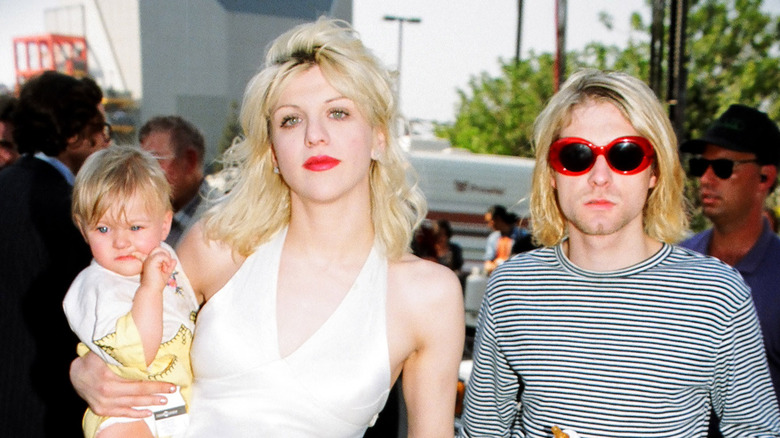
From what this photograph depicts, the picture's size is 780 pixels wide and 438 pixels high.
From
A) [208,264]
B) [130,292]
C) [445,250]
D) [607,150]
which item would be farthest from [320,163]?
[445,250]

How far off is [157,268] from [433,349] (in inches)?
34.2

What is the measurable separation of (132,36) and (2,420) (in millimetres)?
2547

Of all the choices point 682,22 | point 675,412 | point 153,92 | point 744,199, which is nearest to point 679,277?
point 675,412

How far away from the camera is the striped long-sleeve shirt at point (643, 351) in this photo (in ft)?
6.53

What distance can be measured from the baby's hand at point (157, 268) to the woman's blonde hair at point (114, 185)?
0.55 ft

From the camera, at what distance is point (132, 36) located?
15.1 ft

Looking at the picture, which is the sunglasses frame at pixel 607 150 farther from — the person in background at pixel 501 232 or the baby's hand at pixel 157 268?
the person in background at pixel 501 232

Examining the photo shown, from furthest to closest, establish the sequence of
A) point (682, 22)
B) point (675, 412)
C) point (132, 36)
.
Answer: point (682, 22) → point (132, 36) → point (675, 412)

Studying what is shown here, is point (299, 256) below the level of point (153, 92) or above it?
below

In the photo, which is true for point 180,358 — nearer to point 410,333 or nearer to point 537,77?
point 410,333

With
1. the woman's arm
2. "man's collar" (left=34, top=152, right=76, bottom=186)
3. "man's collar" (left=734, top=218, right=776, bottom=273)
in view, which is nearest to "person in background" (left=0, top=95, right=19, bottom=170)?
"man's collar" (left=34, top=152, right=76, bottom=186)

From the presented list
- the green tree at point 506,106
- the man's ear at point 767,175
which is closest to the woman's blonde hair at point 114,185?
the man's ear at point 767,175

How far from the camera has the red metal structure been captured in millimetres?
5078

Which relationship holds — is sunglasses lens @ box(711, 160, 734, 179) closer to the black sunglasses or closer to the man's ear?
the black sunglasses
